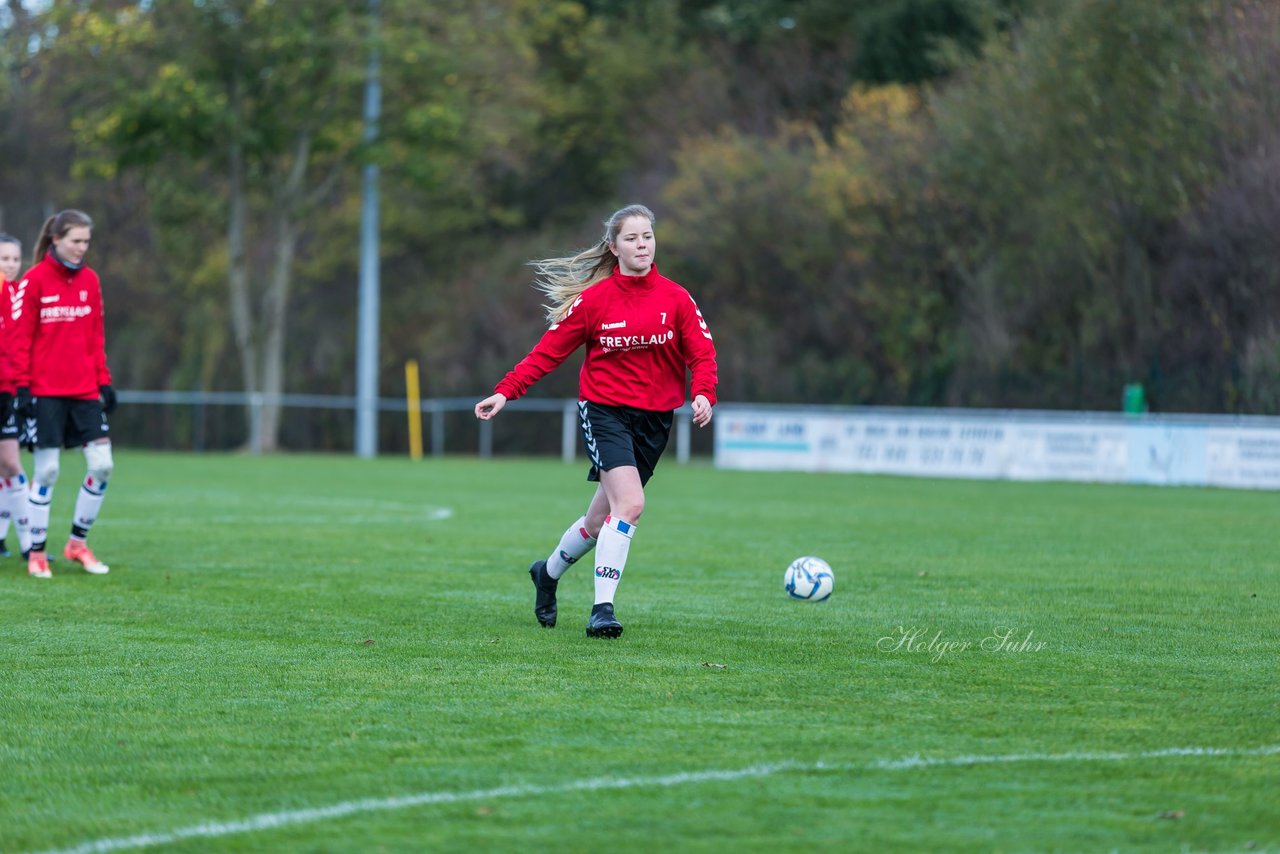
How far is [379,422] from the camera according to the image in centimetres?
4050

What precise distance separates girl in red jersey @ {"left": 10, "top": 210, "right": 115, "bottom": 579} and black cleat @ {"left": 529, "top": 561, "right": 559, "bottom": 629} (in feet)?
11.3

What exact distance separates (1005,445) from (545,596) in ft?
60.3

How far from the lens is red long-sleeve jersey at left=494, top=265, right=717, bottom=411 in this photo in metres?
8.12

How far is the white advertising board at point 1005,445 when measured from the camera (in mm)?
23328

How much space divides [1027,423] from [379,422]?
1899cm

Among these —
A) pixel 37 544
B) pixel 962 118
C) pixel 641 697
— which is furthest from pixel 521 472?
pixel 641 697

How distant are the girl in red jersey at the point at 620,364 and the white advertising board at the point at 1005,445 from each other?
1673 cm

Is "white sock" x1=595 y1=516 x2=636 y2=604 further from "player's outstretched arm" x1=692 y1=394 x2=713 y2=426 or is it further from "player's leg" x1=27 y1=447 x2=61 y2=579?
"player's leg" x1=27 y1=447 x2=61 y2=579

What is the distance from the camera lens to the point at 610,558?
8000 millimetres

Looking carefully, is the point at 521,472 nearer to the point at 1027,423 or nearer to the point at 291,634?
the point at 1027,423

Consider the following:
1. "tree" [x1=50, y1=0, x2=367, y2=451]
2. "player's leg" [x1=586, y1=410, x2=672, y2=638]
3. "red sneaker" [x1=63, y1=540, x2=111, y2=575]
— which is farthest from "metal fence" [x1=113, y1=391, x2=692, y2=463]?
"player's leg" [x1=586, y1=410, x2=672, y2=638]

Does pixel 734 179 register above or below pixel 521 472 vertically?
above

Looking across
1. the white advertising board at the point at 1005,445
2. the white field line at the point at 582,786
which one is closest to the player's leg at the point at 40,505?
the white field line at the point at 582,786

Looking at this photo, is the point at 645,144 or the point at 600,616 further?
the point at 645,144
